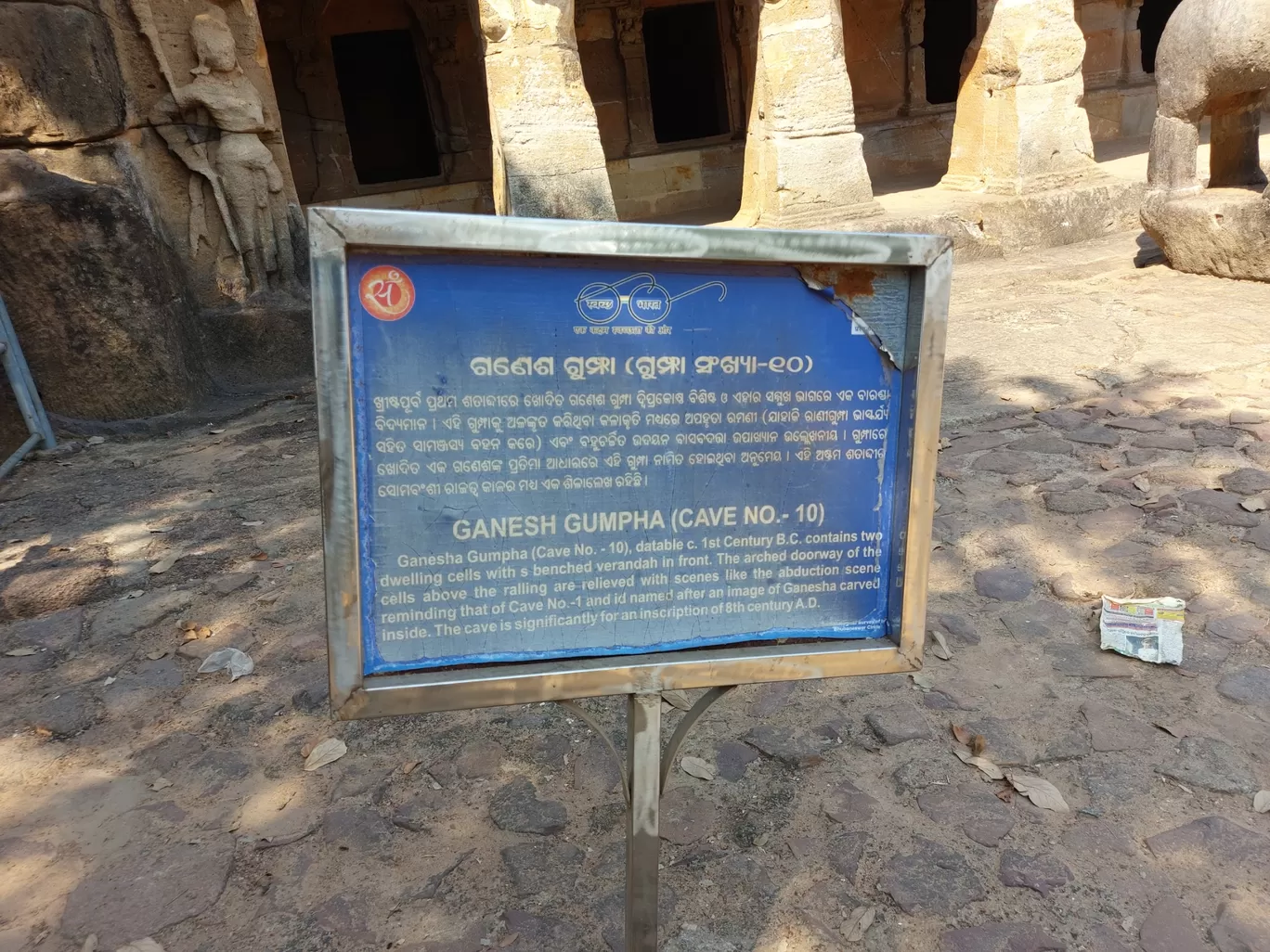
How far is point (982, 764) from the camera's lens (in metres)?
2.27

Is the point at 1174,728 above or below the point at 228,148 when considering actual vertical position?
below

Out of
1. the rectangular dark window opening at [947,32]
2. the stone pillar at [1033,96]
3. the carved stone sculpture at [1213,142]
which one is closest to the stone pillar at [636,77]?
the stone pillar at [1033,96]

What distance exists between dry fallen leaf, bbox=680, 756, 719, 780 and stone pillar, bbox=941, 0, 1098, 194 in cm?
687

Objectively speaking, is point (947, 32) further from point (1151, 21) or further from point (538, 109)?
point (538, 109)

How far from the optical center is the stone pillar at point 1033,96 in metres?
7.51

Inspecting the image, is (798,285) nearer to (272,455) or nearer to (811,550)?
(811,550)

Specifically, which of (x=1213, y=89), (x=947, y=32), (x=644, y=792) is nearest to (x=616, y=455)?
(x=644, y=792)

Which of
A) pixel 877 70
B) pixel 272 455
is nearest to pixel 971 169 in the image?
pixel 877 70

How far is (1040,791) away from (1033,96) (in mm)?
7159

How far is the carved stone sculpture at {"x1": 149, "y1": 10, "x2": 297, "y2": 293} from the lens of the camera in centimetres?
576

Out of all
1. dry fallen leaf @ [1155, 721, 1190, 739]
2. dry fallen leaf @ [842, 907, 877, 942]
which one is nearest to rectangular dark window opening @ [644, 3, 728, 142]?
dry fallen leaf @ [1155, 721, 1190, 739]

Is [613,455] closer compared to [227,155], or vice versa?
[613,455]

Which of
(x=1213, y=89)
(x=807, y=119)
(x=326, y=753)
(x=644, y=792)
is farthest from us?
(x=807, y=119)

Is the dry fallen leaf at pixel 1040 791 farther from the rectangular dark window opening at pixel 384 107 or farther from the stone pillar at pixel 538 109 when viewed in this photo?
the rectangular dark window opening at pixel 384 107
